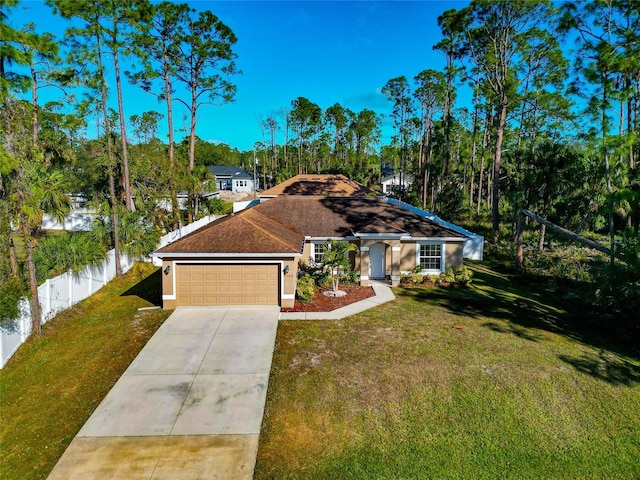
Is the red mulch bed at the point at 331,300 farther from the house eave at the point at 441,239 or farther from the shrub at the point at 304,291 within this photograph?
the house eave at the point at 441,239

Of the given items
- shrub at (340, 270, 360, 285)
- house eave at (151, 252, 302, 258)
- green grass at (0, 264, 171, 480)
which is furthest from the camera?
shrub at (340, 270, 360, 285)

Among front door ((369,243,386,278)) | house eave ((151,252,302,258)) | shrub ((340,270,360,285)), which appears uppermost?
house eave ((151,252,302,258))

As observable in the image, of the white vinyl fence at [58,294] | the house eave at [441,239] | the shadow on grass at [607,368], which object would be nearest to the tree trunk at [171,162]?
the white vinyl fence at [58,294]

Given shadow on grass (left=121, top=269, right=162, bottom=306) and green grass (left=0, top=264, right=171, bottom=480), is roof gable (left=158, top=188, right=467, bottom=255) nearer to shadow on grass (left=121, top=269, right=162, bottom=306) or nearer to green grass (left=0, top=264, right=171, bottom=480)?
shadow on grass (left=121, top=269, right=162, bottom=306)

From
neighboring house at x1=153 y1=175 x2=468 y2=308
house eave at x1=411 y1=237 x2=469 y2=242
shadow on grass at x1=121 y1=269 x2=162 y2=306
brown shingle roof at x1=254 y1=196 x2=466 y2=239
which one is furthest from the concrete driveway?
house eave at x1=411 y1=237 x2=469 y2=242

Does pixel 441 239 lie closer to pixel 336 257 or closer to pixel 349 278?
pixel 349 278

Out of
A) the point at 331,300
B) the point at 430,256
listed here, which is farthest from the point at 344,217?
the point at 331,300

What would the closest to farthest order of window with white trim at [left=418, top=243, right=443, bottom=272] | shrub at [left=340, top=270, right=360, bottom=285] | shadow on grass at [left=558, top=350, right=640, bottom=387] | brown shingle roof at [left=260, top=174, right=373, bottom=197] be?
1. shadow on grass at [left=558, top=350, right=640, bottom=387]
2. shrub at [left=340, top=270, right=360, bottom=285]
3. window with white trim at [left=418, top=243, right=443, bottom=272]
4. brown shingle roof at [left=260, top=174, right=373, bottom=197]
